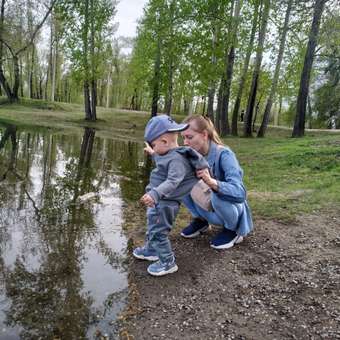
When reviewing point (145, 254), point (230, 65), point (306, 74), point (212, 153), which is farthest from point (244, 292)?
point (230, 65)

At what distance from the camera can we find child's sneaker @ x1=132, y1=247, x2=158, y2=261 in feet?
11.4

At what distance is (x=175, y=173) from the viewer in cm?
296

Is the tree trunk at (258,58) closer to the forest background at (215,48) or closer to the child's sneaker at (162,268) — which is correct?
the forest background at (215,48)

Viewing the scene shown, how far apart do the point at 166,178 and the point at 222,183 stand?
22.4 inches

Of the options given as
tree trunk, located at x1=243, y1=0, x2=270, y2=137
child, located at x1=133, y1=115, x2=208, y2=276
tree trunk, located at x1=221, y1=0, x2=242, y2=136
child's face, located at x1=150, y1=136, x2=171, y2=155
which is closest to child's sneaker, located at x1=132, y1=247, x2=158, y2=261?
child, located at x1=133, y1=115, x2=208, y2=276

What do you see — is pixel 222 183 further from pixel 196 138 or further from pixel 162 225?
pixel 162 225

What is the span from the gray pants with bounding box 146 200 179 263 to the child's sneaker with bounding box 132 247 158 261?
0.29 metres

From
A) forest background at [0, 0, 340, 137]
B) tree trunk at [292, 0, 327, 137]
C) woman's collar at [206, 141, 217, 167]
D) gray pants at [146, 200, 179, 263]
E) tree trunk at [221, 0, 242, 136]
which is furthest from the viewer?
tree trunk at [221, 0, 242, 136]

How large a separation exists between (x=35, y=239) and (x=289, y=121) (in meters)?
38.7

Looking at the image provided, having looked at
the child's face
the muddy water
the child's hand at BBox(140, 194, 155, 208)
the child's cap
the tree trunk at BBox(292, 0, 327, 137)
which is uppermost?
the tree trunk at BBox(292, 0, 327, 137)

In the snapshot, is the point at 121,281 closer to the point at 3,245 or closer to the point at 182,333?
the point at 182,333

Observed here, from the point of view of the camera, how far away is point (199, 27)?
17.9m

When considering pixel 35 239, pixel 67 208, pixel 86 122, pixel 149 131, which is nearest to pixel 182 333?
pixel 149 131

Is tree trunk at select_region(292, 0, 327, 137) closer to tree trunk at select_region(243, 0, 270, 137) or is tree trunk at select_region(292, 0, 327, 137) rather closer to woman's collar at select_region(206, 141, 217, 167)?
tree trunk at select_region(243, 0, 270, 137)
